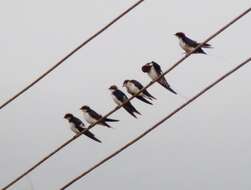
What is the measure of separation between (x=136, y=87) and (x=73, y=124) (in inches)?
63.6

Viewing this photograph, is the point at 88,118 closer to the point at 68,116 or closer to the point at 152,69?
the point at 68,116

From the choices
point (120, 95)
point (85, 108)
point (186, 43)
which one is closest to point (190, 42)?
point (186, 43)

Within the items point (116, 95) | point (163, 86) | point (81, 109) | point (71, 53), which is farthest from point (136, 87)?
point (71, 53)

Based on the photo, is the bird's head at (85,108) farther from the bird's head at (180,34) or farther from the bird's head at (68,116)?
the bird's head at (180,34)

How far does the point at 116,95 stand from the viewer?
1449cm

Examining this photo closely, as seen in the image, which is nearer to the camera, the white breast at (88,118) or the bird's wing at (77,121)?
the white breast at (88,118)

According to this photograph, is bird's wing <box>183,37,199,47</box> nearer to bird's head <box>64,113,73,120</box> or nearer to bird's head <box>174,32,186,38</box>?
bird's head <box>174,32,186,38</box>


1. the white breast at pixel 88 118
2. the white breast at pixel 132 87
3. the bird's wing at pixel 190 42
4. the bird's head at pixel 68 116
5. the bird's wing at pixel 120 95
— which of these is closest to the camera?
the bird's wing at pixel 190 42

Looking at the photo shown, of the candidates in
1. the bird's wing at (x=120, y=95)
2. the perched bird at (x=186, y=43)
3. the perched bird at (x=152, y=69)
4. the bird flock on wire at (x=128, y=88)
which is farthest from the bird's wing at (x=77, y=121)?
the perched bird at (x=186, y=43)

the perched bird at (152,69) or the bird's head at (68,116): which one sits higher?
the bird's head at (68,116)

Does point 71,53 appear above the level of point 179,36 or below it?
below

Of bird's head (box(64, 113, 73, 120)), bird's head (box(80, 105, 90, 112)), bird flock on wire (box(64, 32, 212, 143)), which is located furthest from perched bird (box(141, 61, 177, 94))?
bird's head (box(64, 113, 73, 120))

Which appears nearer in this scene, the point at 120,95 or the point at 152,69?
the point at 152,69

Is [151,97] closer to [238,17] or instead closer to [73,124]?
[73,124]
